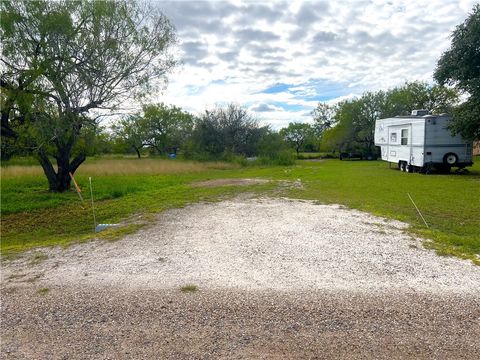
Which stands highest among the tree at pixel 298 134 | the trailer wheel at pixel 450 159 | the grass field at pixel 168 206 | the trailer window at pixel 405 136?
the tree at pixel 298 134

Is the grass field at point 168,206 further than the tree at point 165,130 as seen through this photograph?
No

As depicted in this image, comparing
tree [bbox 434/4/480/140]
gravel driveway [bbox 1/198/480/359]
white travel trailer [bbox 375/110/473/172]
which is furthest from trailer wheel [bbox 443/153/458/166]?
gravel driveway [bbox 1/198/480/359]

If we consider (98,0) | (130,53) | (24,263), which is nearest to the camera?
(24,263)

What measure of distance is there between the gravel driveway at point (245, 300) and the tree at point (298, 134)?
54470 mm

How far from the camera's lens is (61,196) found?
1272 cm

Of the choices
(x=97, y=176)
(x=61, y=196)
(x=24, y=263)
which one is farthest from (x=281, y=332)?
(x=97, y=176)

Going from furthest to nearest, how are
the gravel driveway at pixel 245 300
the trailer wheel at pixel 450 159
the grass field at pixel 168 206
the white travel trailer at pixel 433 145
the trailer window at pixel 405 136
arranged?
the trailer window at pixel 405 136 → the trailer wheel at pixel 450 159 → the white travel trailer at pixel 433 145 → the grass field at pixel 168 206 → the gravel driveway at pixel 245 300

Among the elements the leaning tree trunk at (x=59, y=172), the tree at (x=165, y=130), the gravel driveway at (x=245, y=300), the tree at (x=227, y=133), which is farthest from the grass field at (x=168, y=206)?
the tree at (x=165, y=130)

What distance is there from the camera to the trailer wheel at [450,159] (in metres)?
17.1

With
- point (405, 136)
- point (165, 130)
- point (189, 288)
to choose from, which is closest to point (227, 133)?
point (405, 136)

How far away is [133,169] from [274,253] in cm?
1960

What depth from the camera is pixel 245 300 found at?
142 inches

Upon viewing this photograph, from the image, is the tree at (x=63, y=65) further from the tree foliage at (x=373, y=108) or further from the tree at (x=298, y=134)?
the tree at (x=298, y=134)

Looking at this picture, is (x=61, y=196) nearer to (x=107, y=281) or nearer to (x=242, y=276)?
(x=107, y=281)
